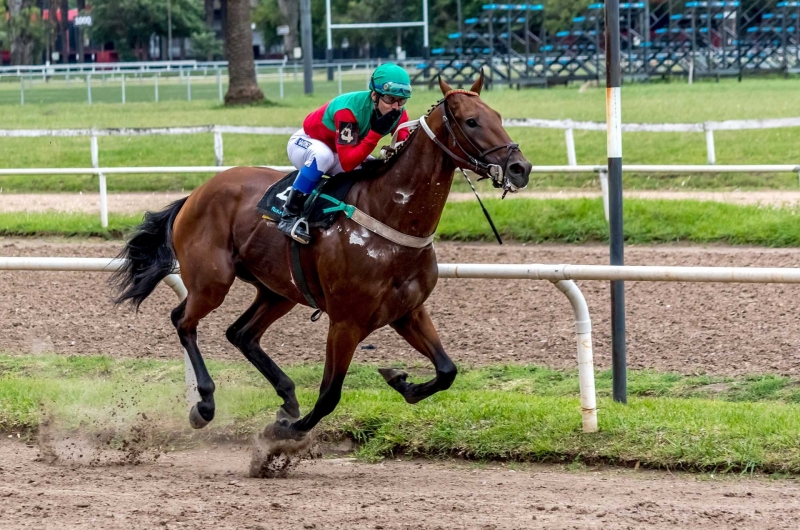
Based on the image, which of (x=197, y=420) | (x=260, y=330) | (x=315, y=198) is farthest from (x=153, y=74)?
(x=315, y=198)

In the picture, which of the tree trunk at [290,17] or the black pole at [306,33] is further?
the tree trunk at [290,17]

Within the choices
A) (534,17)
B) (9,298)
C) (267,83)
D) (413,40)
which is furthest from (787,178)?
(413,40)

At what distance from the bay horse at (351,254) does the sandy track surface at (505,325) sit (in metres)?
1.39

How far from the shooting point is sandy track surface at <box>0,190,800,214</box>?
12414 millimetres

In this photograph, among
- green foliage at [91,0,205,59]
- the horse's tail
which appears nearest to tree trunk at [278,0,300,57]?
green foliage at [91,0,205,59]

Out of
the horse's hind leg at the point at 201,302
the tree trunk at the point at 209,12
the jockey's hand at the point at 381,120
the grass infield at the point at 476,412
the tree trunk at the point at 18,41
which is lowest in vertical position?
the grass infield at the point at 476,412

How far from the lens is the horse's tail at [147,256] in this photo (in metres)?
5.90

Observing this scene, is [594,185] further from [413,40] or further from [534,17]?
[413,40]

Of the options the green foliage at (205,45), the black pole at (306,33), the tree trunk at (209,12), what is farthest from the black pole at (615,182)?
the tree trunk at (209,12)

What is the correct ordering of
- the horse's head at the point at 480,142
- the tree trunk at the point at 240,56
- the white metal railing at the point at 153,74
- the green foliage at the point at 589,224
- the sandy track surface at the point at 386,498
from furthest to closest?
the white metal railing at the point at 153,74, the tree trunk at the point at 240,56, the green foliage at the point at 589,224, the horse's head at the point at 480,142, the sandy track surface at the point at 386,498

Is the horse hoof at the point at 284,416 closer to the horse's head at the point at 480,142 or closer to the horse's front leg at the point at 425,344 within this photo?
the horse's front leg at the point at 425,344

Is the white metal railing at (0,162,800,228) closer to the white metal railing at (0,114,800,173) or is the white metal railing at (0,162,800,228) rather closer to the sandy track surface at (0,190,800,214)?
the sandy track surface at (0,190,800,214)

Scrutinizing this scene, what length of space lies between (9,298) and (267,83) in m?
28.6

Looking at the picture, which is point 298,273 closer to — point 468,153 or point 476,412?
point 468,153
